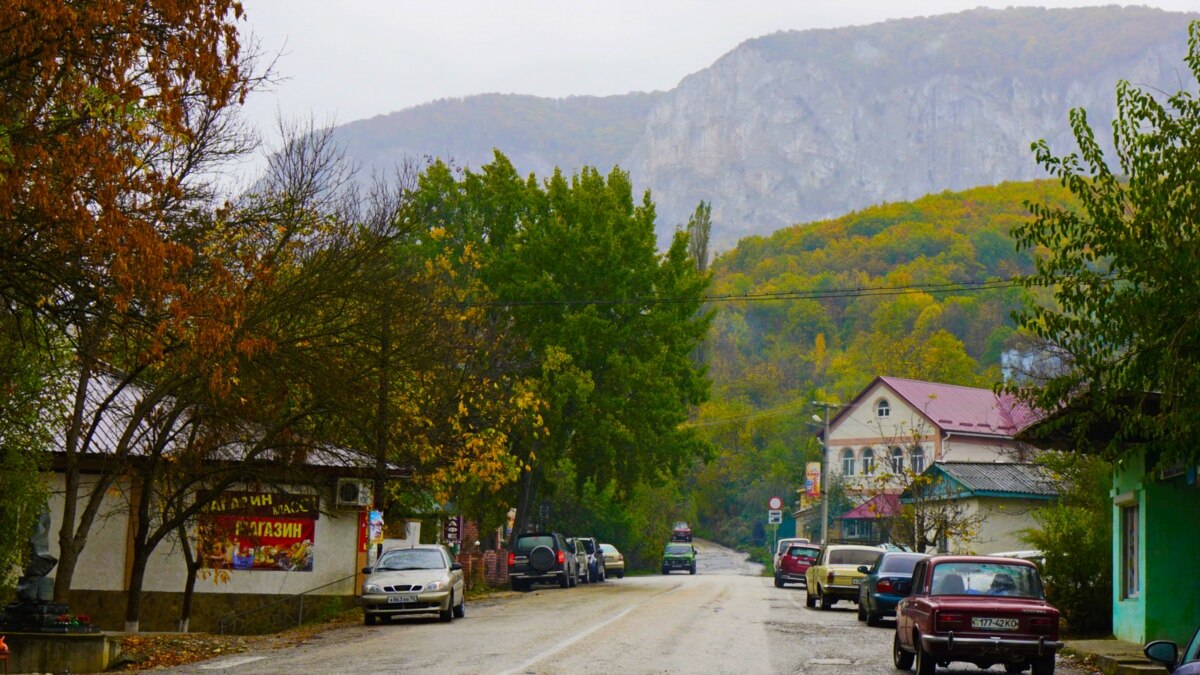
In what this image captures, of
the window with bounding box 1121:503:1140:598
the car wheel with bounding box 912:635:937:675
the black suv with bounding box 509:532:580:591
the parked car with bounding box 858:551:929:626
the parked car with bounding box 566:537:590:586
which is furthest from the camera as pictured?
the parked car with bounding box 566:537:590:586

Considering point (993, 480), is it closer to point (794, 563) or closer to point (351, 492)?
point (794, 563)

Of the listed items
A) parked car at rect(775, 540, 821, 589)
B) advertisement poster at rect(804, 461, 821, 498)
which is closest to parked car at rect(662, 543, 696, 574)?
advertisement poster at rect(804, 461, 821, 498)

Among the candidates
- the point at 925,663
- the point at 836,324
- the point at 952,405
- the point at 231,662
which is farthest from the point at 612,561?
the point at 836,324

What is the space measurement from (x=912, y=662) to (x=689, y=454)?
31.7 m

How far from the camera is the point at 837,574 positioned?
33656 millimetres

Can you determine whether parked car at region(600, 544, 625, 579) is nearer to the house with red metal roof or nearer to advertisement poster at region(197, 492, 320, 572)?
the house with red metal roof

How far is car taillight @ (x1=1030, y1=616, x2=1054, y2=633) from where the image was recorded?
16.3m

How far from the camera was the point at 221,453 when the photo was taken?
28531 mm

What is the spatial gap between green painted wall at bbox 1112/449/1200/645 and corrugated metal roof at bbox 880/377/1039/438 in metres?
61.9

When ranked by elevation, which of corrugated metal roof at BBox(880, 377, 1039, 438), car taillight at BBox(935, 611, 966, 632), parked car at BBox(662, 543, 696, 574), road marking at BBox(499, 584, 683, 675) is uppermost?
corrugated metal roof at BBox(880, 377, 1039, 438)

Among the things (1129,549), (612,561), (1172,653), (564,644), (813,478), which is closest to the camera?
(1172,653)

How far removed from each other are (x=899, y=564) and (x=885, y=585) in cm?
86

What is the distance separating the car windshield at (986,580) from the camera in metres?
17.1

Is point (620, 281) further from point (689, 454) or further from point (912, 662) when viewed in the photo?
point (912, 662)
